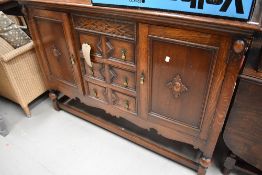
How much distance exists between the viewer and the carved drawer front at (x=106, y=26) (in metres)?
1.00

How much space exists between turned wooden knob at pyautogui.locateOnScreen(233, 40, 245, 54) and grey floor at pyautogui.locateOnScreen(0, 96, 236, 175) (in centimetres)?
82

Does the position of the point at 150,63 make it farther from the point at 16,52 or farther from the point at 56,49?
the point at 16,52

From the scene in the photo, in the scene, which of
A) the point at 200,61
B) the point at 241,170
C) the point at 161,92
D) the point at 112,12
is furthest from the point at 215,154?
the point at 112,12

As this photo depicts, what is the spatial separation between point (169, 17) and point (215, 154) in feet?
3.18

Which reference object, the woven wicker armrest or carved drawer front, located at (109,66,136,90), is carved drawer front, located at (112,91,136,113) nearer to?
carved drawer front, located at (109,66,136,90)

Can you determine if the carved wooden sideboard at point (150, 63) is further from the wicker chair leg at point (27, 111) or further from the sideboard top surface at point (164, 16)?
the wicker chair leg at point (27, 111)

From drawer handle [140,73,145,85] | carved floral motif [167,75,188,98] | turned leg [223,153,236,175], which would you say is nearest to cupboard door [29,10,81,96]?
drawer handle [140,73,145,85]

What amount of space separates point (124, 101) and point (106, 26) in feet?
1.46

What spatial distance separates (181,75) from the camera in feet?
3.19

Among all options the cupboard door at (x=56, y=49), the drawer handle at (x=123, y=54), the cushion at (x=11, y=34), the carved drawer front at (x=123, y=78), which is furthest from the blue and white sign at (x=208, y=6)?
the cushion at (x=11, y=34)

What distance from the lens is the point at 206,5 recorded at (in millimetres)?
762

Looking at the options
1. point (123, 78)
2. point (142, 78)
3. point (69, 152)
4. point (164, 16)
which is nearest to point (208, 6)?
point (164, 16)

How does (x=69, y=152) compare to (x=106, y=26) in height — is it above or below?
below

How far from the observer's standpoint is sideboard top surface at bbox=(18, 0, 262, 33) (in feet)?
2.38
